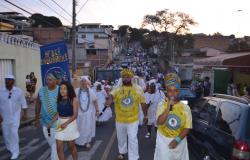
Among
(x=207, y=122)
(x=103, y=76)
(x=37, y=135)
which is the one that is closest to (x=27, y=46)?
(x=103, y=76)

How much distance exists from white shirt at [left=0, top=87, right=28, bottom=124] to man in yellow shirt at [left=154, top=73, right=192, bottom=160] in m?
4.21

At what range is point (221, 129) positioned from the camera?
19.9 feet

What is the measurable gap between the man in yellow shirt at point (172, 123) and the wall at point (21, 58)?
54.4 ft

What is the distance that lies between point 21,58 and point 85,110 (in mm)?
14272

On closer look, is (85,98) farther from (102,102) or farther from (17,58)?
(17,58)

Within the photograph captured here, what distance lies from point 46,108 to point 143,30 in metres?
81.8

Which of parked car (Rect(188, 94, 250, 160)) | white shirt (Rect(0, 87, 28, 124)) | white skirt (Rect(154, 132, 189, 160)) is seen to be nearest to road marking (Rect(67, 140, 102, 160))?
white shirt (Rect(0, 87, 28, 124))

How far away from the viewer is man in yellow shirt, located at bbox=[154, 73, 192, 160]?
5316 mm

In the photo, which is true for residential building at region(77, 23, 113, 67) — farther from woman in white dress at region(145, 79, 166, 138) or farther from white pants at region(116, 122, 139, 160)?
white pants at region(116, 122, 139, 160)

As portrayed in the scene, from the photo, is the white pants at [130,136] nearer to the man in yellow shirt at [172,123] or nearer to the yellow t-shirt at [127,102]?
the yellow t-shirt at [127,102]

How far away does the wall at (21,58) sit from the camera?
843 inches

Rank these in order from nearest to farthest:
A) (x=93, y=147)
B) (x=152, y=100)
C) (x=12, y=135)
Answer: (x=12, y=135), (x=93, y=147), (x=152, y=100)

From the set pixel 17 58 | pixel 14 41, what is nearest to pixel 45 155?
pixel 14 41

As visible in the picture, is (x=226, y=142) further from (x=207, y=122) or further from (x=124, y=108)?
(x=124, y=108)
